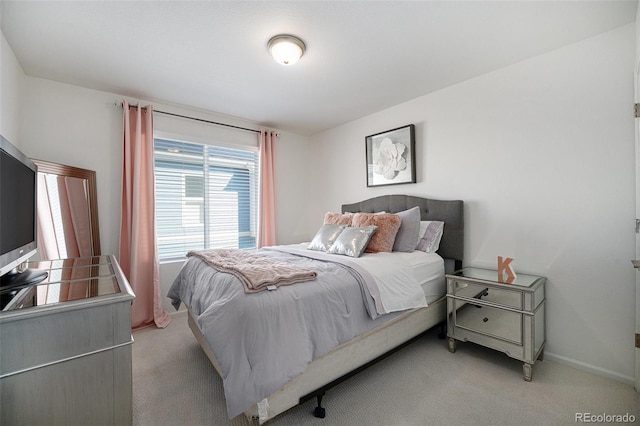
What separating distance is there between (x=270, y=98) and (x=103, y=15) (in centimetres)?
160

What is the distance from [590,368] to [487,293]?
0.90 meters

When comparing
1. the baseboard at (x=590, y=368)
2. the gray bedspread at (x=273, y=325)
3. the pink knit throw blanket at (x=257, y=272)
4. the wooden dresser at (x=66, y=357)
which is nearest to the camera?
the wooden dresser at (x=66, y=357)

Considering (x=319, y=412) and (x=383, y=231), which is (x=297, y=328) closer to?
(x=319, y=412)

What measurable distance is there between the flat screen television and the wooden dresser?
0.18 meters

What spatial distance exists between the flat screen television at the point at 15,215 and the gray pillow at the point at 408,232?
2573 mm

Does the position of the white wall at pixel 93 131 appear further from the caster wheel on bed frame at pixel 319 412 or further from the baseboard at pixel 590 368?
the baseboard at pixel 590 368

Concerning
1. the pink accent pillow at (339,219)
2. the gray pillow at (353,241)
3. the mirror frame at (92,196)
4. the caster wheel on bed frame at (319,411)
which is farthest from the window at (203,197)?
the caster wheel on bed frame at (319,411)

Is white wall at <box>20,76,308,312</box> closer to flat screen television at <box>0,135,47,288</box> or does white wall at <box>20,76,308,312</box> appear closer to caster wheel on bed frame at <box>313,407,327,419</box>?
flat screen television at <box>0,135,47,288</box>

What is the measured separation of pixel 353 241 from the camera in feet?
8.36

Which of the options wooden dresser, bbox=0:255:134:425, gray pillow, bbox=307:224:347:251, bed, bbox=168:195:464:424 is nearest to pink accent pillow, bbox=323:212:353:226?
gray pillow, bbox=307:224:347:251

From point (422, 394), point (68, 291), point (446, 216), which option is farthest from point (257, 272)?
point (446, 216)

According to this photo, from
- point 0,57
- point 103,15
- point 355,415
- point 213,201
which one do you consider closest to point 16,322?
point 355,415

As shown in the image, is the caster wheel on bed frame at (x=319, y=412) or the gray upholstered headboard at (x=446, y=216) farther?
the gray upholstered headboard at (x=446, y=216)

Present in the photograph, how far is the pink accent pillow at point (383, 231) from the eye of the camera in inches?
105
